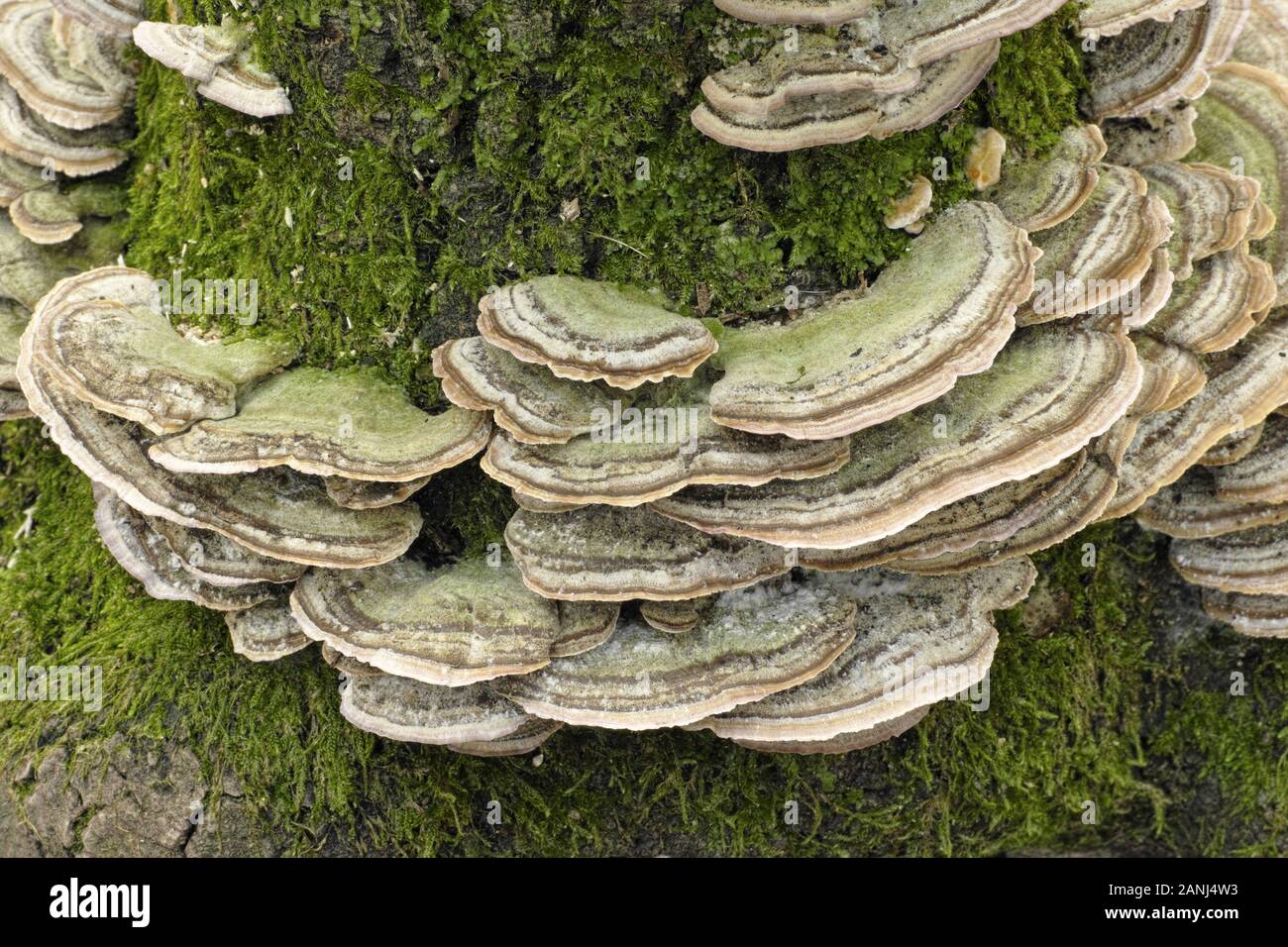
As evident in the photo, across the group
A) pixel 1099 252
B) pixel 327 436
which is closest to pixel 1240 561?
pixel 1099 252

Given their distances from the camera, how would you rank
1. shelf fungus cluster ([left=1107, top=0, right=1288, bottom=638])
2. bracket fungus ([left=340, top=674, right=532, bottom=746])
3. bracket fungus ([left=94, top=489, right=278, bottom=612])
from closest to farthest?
bracket fungus ([left=340, top=674, right=532, bottom=746])
shelf fungus cluster ([left=1107, top=0, right=1288, bottom=638])
bracket fungus ([left=94, top=489, right=278, bottom=612])

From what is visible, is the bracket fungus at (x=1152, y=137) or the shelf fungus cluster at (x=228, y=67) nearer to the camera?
the shelf fungus cluster at (x=228, y=67)

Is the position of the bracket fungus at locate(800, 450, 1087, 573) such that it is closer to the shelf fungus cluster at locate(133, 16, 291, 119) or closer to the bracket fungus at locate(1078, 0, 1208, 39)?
the bracket fungus at locate(1078, 0, 1208, 39)

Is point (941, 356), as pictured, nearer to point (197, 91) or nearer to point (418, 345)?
point (418, 345)

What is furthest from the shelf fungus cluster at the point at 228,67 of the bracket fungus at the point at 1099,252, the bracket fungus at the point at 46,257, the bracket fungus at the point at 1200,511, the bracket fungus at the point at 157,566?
the bracket fungus at the point at 1200,511
